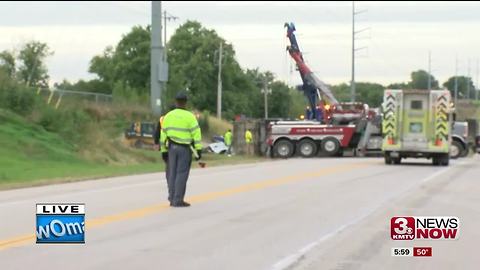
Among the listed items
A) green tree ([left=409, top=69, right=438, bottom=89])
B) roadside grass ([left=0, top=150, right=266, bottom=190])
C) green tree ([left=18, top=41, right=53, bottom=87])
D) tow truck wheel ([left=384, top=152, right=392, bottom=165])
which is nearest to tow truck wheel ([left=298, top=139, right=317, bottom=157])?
tow truck wheel ([left=384, top=152, right=392, bottom=165])

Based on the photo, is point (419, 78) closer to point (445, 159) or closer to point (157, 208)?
point (445, 159)

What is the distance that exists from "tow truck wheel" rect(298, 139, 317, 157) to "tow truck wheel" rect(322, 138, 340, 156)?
590 mm

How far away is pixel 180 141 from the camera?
14.6 m

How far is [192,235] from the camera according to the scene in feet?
37.3

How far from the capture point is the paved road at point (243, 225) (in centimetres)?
945

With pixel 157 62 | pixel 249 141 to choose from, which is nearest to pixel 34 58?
pixel 157 62

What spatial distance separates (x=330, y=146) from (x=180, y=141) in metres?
32.2

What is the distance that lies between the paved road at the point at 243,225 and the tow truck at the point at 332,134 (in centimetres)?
2348

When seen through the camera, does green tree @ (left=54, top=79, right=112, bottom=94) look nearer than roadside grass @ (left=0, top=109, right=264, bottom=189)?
No

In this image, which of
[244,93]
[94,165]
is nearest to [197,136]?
[94,165]

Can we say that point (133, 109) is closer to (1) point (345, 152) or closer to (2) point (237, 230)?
(1) point (345, 152)

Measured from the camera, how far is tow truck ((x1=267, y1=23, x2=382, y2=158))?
1804 inches

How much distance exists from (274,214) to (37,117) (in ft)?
86.7

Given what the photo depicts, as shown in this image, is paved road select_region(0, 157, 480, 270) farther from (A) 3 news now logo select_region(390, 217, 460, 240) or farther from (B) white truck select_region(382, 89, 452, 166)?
(B) white truck select_region(382, 89, 452, 166)
